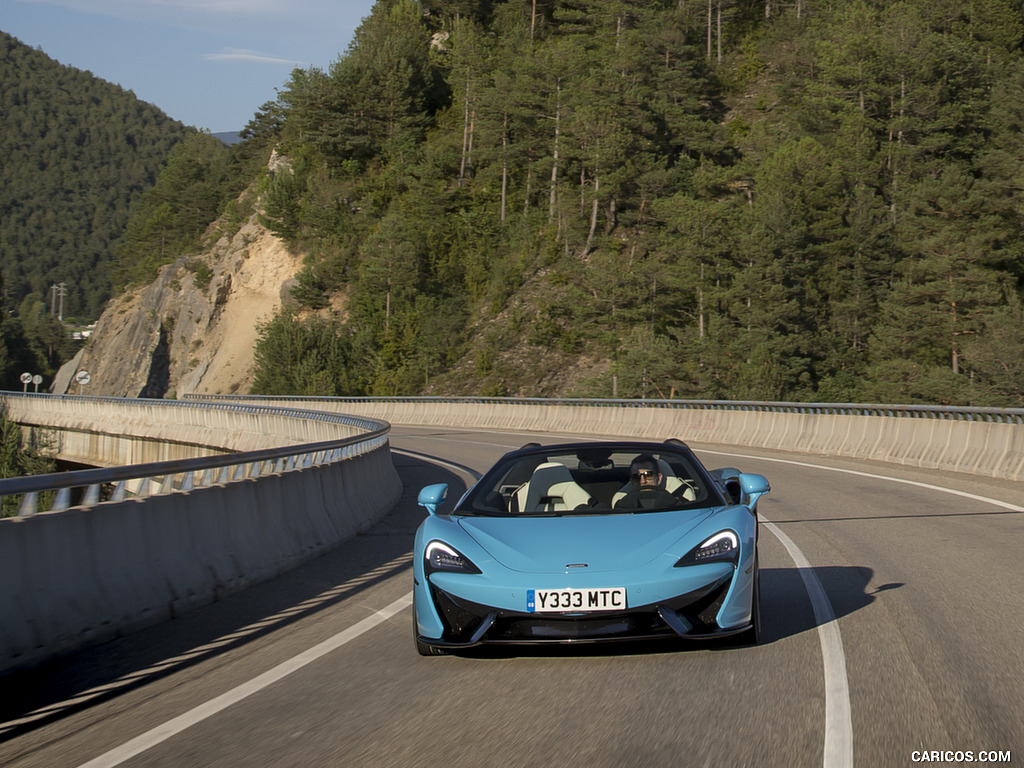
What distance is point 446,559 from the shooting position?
21.3 feet

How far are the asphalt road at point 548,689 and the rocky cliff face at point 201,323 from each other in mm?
79595

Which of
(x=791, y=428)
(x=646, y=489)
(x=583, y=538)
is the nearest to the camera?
(x=583, y=538)

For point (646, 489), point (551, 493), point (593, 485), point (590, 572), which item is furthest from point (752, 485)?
point (590, 572)

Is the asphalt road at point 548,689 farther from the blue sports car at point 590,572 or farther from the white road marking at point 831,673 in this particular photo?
the blue sports car at point 590,572

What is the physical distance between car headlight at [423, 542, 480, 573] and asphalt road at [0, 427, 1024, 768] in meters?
0.57

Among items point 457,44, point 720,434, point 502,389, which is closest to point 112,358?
point 457,44

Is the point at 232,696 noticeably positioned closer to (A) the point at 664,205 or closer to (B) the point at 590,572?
(B) the point at 590,572

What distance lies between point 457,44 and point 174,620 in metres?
94.3

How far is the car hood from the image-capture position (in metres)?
6.19

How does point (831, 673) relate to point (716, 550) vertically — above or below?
below

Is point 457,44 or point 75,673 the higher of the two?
point 457,44

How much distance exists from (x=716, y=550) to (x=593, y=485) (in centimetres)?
150

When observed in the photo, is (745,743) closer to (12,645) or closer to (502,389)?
(12,645)

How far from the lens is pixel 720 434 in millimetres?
32469
